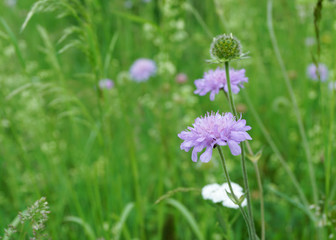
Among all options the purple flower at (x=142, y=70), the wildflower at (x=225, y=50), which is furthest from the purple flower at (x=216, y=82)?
the purple flower at (x=142, y=70)

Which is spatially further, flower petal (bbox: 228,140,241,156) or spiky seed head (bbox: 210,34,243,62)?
spiky seed head (bbox: 210,34,243,62)

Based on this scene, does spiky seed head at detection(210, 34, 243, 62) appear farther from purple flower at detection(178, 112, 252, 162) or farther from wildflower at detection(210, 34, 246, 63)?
purple flower at detection(178, 112, 252, 162)

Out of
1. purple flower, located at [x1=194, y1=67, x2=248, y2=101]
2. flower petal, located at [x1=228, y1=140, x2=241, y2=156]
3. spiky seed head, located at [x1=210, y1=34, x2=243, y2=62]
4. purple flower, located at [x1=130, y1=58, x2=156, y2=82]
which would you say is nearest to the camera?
flower petal, located at [x1=228, y1=140, x2=241, y2=156]

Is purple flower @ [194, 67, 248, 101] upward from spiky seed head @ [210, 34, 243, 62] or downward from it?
downward

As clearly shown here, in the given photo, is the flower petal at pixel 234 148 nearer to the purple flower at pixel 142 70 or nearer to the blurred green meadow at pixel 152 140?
the blurred green meadow at pixel 152 140

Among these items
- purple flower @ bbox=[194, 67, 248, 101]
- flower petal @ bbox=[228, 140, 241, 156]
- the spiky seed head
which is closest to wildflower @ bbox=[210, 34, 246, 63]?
the spiky seed head

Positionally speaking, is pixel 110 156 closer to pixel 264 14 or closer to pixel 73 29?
pixel 73 29

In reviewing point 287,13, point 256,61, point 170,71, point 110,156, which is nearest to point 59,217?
point 110,156
